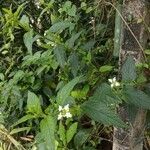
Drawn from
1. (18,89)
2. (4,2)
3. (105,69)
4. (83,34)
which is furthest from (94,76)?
(4,2)

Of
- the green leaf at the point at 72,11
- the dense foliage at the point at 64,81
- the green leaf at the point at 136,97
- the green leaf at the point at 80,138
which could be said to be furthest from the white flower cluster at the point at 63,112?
the green leaf at the point at 72,11

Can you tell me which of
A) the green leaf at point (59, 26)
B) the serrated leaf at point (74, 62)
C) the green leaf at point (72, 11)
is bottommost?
the serrated leaf at point (74, 62)

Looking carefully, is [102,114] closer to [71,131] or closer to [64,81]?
[71,131]

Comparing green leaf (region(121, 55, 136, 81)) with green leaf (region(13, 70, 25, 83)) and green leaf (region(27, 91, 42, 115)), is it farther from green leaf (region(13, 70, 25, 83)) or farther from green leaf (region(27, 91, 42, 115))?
green leaf (region(13, 70, 25, 83))

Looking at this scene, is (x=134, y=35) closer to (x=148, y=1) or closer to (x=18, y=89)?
(x=148, y=1)

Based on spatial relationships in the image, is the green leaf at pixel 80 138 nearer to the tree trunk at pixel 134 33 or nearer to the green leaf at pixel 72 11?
the tree trunk at pixel 134 33

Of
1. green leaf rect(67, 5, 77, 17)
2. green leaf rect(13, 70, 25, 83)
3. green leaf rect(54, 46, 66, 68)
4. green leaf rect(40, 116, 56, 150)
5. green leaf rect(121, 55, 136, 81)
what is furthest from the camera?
green leaf rect(13, 70, 25, 83)

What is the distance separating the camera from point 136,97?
2.71 ft

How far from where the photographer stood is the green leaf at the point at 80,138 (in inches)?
42.3

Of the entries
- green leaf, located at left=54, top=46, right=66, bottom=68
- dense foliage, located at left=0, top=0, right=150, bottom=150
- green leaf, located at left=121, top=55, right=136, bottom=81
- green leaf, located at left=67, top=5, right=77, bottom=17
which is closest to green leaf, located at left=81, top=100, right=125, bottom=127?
dense foliage, located at left=0, top=0, right=150, bottom=150

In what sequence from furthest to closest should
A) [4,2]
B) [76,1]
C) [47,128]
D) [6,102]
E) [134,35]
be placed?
[4,2]
[76,1]
[6,102]
[134,35]
[47,128]

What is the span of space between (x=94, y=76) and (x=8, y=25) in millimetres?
327

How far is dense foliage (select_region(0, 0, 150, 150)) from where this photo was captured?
→ 0.82 meters

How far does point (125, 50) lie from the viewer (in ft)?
2.95
